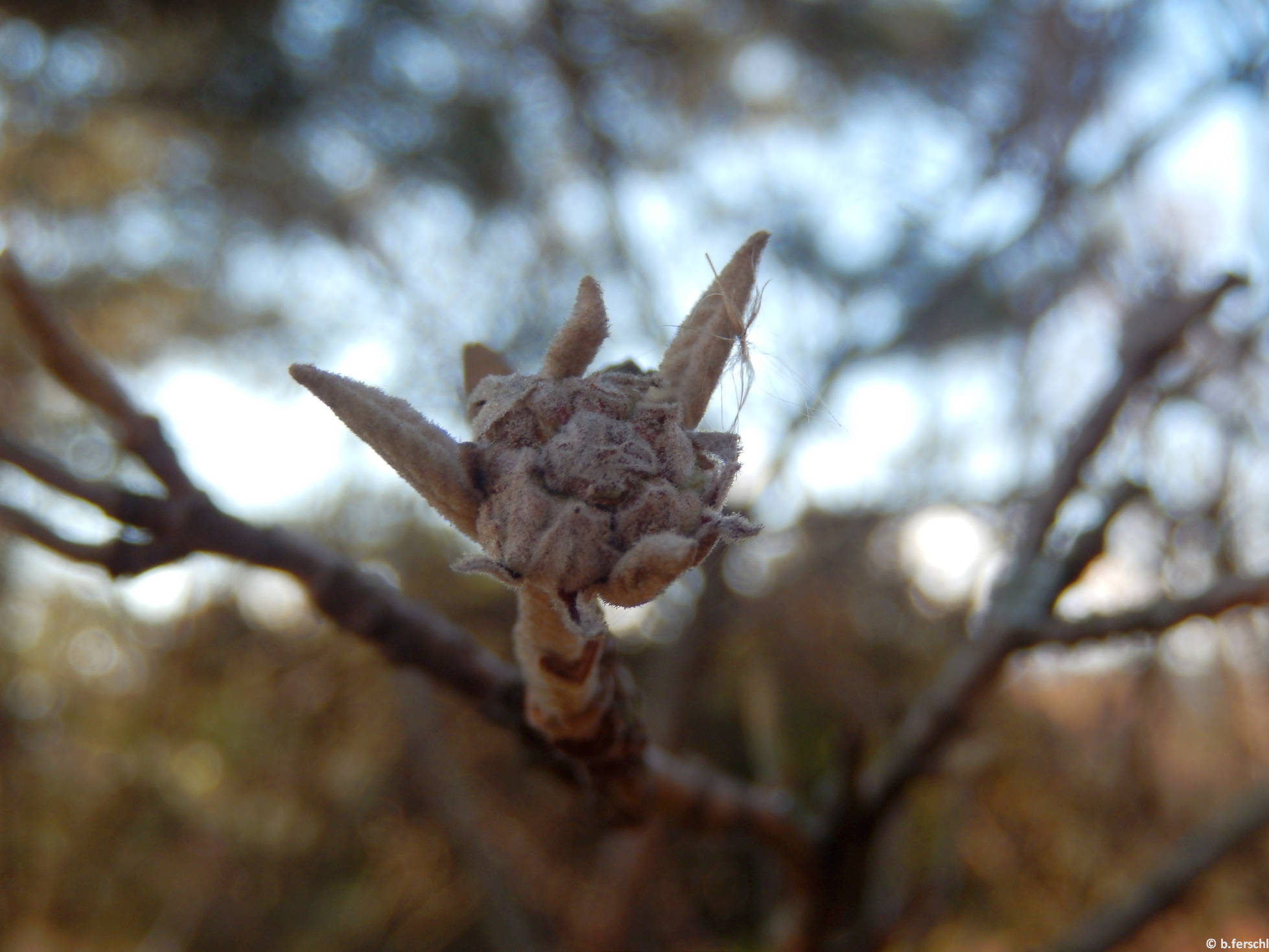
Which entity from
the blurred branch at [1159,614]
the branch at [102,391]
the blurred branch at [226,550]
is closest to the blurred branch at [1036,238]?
the blurred branch at [1159,614]

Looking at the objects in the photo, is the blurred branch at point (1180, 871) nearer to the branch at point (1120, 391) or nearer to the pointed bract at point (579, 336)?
the branch at point (1120, 391)

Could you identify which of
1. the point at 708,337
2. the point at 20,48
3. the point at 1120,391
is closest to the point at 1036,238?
the point at 1120,391

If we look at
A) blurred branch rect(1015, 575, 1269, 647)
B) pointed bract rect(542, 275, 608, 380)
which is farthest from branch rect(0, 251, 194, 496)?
blurred branch rect(1015, 575, 1269, 647)

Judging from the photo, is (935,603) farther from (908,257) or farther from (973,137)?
(973,137)

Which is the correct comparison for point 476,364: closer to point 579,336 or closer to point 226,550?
point 579,336

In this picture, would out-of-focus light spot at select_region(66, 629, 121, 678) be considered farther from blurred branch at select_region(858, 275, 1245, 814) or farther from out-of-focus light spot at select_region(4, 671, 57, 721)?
blurred branch at select_region(858, 275, 1245, 814)

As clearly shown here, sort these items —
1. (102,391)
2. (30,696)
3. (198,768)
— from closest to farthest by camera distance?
(102,391), (198,768), (30,696)
